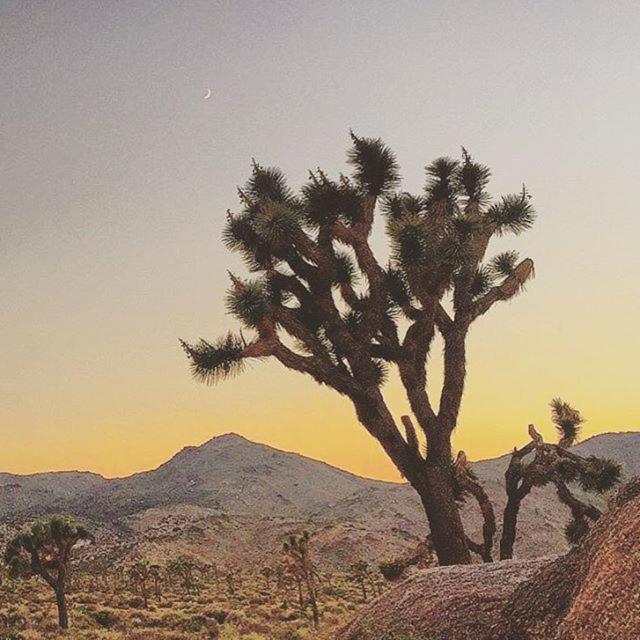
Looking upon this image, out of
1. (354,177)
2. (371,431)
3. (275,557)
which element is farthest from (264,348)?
(275,557)

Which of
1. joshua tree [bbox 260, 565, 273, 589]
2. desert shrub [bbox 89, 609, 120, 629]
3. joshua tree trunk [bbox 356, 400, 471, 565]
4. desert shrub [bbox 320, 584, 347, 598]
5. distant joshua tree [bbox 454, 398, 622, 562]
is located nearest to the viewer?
joshua tree trunk [bbox 356, 400, 471, 565]

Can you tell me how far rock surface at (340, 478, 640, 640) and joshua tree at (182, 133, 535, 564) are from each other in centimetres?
437

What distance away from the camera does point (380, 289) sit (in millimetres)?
12266

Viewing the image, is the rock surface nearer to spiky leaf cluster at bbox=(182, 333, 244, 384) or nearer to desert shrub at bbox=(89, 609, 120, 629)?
spiky leaf cluster at bbox=(182, 333, 244, 384)

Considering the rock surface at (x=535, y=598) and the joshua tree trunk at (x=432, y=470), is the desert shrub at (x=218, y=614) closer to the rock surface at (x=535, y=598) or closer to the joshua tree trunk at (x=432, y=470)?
the joshua tree trunk at (x=432, y=470)

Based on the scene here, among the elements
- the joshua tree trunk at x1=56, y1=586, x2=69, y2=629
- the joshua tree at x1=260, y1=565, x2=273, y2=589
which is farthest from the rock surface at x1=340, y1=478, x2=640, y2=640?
the joshua tree at x1=260, y1=565, x2=273, y2=589

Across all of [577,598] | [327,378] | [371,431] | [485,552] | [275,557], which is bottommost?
[275,557]

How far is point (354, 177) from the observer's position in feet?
43.1

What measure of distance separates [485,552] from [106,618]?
21.9 metres

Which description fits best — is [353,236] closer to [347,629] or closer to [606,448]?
[347,629]

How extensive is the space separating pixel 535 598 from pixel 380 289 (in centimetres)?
743

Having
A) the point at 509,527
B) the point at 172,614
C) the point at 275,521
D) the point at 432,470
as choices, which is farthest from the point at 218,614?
the point at 275,521

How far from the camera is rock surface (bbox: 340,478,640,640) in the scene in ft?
14.6

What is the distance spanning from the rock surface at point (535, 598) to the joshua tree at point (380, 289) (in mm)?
4372
